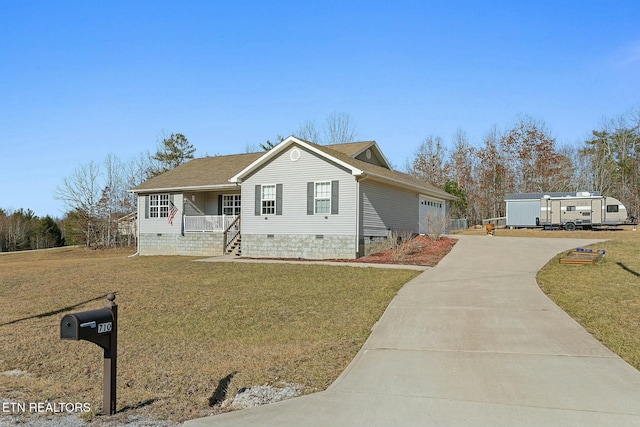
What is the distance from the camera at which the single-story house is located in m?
19.7

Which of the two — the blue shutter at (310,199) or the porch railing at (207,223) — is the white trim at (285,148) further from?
the porch railing at (207,223)

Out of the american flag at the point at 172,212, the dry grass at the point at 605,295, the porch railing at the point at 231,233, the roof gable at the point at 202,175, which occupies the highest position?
the roof gable at the point at 202,175

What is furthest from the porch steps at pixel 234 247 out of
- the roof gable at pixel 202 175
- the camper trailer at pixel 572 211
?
the camper trailer at pixel 572 211

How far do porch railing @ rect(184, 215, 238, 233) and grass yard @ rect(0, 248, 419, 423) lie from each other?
736 centimetres

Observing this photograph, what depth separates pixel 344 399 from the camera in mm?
4906

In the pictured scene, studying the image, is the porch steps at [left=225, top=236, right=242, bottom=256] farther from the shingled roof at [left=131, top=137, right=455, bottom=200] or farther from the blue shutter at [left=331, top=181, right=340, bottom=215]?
the blue shutter at [left=331, top=181, right=340, bottom=215]

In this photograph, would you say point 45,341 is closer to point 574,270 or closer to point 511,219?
point 574,270

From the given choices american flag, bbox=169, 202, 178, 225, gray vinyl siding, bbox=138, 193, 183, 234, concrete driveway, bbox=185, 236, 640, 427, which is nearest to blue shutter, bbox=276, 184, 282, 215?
gray vinyl siding, bbox=138, 193, 183, 234

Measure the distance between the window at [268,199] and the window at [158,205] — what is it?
700cm

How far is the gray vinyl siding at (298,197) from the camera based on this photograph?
19.5 m

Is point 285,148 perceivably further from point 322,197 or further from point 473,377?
point 473,377

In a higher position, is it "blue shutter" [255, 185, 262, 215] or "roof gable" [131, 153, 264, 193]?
"roof gable" [131, 153, 264, 193]

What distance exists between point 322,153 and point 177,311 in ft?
35.0

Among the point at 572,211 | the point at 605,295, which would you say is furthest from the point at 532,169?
the point at 605,295
